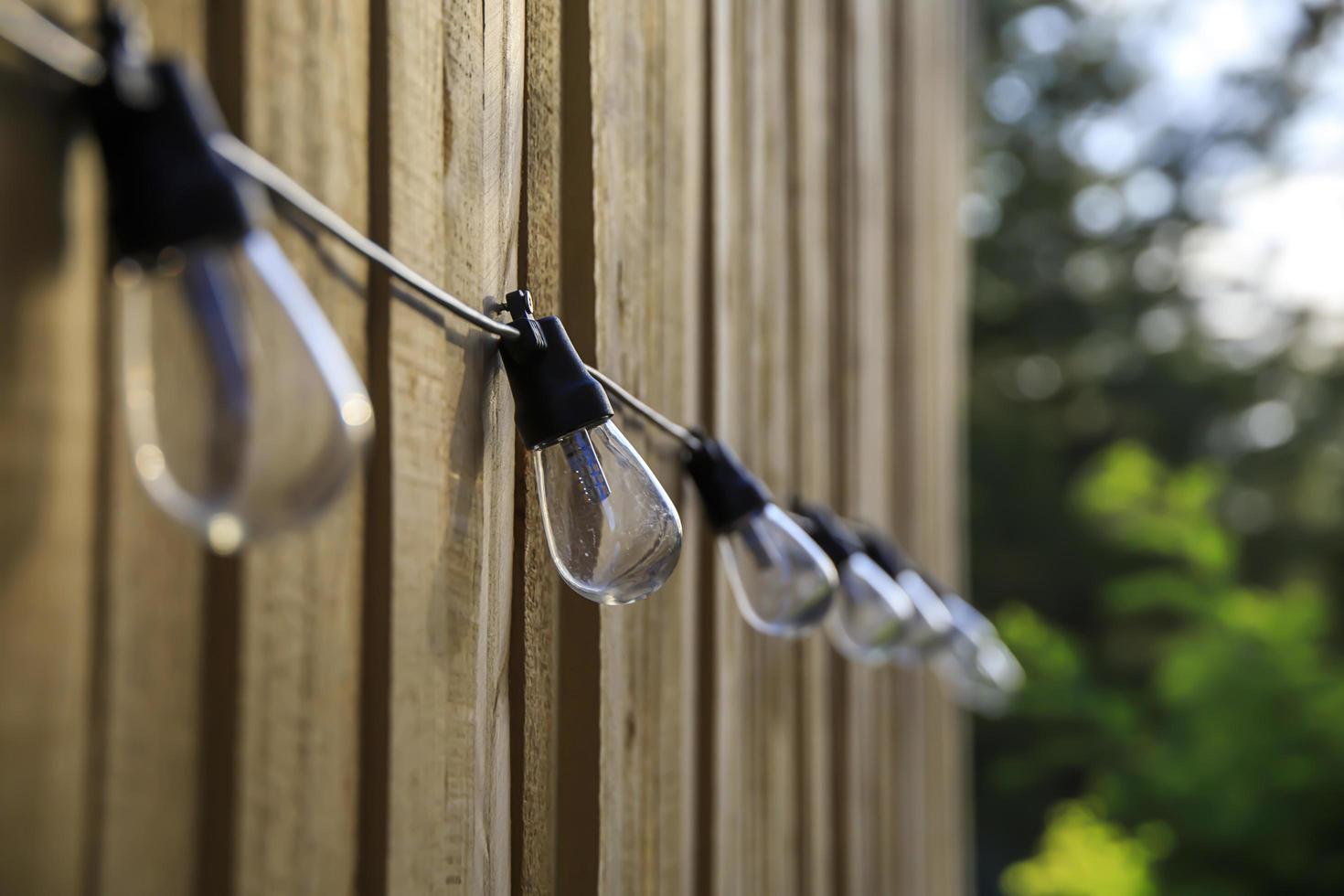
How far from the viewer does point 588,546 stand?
1.84 ft

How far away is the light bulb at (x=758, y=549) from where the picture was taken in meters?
0.81

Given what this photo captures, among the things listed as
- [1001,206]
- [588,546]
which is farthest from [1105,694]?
[588,546]

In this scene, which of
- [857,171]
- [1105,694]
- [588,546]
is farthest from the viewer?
[1105,694]

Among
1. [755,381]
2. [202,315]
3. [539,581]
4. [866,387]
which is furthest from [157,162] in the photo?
[866,387]

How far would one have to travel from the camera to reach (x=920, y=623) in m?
1.22

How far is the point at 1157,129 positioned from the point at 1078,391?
1721mm

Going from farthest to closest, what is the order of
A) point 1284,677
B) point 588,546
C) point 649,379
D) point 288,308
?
point 1284,677 → point 649,379 → point 588,546 → point 288,308

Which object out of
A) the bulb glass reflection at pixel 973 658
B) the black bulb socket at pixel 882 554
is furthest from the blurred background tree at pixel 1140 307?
the black bulb socket at pixel 882 554

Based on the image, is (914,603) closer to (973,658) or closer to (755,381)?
(755,381)

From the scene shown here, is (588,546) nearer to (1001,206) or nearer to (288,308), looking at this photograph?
(288,308)

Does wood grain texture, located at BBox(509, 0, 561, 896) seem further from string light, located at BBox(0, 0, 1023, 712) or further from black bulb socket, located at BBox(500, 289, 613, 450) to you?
string light, located at BBox(0, 0, 1023, 712)

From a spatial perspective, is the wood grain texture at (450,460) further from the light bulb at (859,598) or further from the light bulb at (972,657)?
the light bulb at (972,657)

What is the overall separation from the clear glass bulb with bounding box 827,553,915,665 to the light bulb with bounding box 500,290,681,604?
1.67ft

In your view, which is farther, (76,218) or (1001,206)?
(1001,206)
